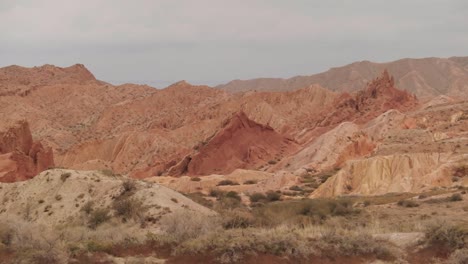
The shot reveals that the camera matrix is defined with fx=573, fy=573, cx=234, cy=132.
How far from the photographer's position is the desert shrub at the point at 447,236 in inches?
567

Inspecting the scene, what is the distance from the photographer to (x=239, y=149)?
77.5 metres

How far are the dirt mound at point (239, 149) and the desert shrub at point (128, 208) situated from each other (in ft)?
153

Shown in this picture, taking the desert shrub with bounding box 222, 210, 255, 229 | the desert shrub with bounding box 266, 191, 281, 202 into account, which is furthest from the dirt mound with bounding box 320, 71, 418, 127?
the desert shrub with bounding box 222, 210, 255, 229

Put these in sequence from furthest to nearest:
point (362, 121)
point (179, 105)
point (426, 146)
A: point (179, 105) < point (362, 121) < point (426, 146)

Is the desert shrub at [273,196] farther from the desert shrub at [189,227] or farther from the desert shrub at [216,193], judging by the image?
the desert shrub at [189,227]

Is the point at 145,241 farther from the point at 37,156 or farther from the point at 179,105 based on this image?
the point at 179,105

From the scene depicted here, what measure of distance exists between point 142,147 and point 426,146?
51.3 meters

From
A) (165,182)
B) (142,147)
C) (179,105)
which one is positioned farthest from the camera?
(179,105)

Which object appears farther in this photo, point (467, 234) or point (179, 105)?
point (179, 105)

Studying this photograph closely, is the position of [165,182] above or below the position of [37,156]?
below

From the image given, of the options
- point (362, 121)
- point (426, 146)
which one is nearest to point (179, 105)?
point (362, 121)

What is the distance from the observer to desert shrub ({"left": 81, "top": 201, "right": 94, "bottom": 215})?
24.7m

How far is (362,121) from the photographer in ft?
266

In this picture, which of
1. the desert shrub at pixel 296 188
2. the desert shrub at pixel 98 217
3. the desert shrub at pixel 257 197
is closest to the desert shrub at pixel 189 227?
the desert shrub at pixel 98 217
